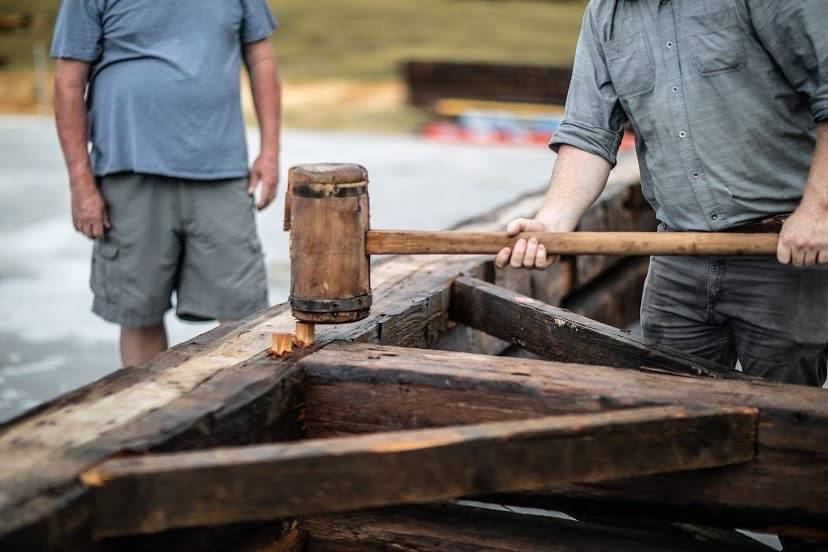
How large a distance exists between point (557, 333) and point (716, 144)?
0.61m

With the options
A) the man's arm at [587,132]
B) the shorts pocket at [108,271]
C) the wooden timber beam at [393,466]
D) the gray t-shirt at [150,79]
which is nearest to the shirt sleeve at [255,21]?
the gray t-shirt at [150,79]

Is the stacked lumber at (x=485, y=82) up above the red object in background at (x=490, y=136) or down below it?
above

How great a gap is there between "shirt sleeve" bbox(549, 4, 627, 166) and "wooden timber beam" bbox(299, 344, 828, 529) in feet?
2.28

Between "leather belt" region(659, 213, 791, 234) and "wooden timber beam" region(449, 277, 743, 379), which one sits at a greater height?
"leather belt" region(659, 213, 791, 234)

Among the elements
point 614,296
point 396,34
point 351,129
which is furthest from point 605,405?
point 396,34

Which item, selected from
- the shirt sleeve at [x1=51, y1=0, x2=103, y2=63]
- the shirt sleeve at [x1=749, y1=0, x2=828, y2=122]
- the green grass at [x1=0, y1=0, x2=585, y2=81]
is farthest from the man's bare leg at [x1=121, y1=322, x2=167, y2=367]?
the green grass at [x1=0, y1=0, x2=585, y2=81]

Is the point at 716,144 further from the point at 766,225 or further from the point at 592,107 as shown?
the point at 592,107

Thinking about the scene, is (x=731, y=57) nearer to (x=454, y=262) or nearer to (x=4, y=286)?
(x=454, y=262)

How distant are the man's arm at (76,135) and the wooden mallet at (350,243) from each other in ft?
4.88

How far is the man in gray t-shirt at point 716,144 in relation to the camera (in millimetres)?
2424

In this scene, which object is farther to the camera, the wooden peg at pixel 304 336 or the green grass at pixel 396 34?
the green grass at pixel 396 34

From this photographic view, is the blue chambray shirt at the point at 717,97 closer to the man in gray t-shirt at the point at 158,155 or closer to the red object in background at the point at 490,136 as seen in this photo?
the man in gray t-shirt at the point at 158,155

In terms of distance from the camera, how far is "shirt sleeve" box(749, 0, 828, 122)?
2318 millimetres

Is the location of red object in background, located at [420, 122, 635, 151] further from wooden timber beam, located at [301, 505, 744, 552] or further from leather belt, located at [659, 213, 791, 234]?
wooden timber beam, located at [301, 505, 744, 552]
